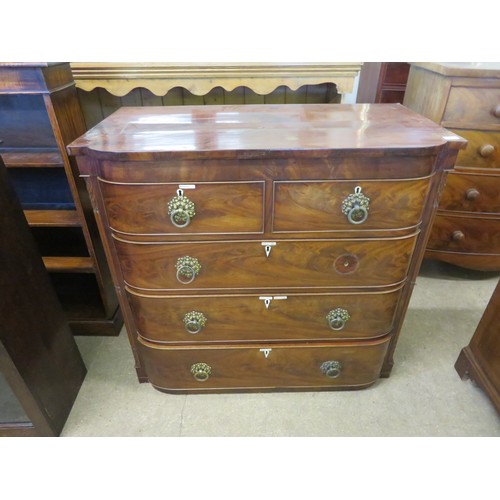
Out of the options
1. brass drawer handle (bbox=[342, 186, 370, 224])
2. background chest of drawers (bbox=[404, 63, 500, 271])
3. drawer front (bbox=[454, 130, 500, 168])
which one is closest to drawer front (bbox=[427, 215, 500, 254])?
background chest of drawers (bbox=[404, 63, 500, 271])

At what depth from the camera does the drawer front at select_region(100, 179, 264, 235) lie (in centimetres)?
95

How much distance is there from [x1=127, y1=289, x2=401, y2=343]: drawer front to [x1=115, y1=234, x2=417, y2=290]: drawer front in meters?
0.05

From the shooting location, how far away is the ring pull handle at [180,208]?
0.96 meters

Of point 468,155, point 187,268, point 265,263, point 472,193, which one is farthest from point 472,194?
point 187,268

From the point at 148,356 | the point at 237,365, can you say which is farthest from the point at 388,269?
the point at 148,356

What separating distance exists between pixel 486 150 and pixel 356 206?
0.98 meters

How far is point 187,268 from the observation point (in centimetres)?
108

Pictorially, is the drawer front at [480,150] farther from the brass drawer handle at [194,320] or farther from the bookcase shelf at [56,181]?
the bookcase shelf at [56,181]

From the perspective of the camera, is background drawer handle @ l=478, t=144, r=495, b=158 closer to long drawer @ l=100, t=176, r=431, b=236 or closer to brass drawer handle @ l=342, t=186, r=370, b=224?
long drawer @ l=100, t=176, r=431, b=236

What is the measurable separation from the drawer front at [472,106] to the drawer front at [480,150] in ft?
0.15

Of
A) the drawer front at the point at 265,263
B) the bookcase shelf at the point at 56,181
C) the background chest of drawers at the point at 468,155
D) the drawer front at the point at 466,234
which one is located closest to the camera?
the drawer front at the point at 265,263

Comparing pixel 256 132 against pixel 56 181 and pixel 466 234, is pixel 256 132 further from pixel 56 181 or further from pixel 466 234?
pixel 466 234

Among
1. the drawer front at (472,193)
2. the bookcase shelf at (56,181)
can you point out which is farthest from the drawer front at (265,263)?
the drawer front at (472,193)

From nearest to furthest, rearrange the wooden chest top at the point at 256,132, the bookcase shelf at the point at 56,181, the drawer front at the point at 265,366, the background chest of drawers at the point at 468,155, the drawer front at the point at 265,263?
Answer: the wooden chest top at the point at 256,132, the drawer front at the point at 265,263, the bookcase shelf at the point at 56,181, the drawer front at the point at 265,366, the background chest of drawers at the point at 468,155
